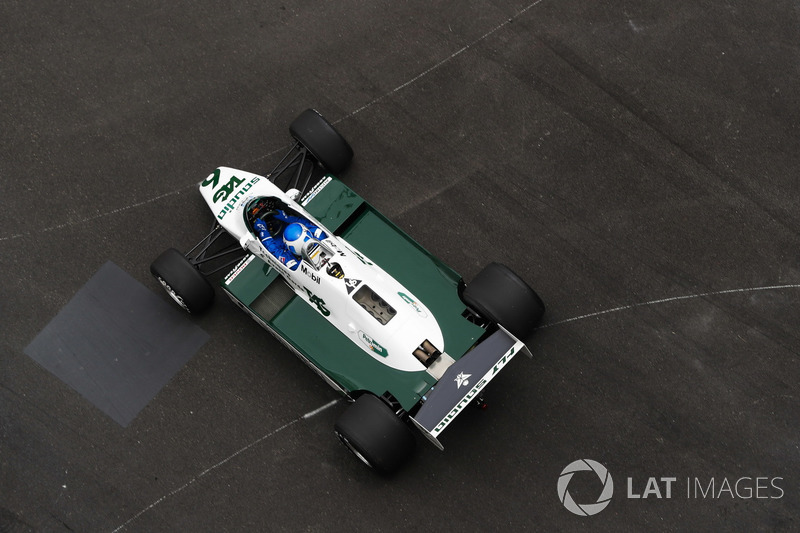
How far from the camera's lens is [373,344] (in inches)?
311

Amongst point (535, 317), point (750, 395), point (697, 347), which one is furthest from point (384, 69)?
point (750, 395)

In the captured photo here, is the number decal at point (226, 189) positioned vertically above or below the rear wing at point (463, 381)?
above

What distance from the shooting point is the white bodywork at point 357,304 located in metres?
7.84

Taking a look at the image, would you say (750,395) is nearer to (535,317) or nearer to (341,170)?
(535,317)

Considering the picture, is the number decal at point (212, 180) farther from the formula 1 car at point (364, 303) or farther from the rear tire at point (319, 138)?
the rear tire at point (319, 138)

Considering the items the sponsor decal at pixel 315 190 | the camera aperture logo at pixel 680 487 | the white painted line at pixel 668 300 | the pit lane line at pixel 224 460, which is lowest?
the camera aperture logo at pixel 680 487

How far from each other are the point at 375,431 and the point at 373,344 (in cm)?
86

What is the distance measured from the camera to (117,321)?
28.6 feet

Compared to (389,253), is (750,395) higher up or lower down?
lower down

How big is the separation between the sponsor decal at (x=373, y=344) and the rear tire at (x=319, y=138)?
1975mm

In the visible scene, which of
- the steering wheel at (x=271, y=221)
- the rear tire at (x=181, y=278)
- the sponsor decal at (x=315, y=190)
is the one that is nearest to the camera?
the rear tire at (x=181, y=278)

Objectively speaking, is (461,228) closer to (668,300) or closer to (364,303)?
(364,303)

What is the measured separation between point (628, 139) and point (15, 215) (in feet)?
23.1

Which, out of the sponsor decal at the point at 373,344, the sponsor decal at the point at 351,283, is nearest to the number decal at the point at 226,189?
the sponsor decal at the point at 351,283
